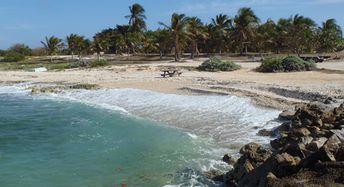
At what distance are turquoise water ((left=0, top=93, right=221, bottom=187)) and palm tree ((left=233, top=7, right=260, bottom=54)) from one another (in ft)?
149

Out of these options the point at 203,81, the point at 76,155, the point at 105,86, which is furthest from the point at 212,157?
the point at 105,86

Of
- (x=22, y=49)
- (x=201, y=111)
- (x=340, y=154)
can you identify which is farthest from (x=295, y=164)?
(x=22, y=49)

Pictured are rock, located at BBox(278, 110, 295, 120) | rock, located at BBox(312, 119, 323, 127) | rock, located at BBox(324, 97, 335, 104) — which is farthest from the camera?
rock, located at BBox(324, 97, 335, 104)

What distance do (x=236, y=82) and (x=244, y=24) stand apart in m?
36.6

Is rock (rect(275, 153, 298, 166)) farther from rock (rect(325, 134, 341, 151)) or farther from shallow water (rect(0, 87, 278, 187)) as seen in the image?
shallow water (rect(0, 87, 278, 187))

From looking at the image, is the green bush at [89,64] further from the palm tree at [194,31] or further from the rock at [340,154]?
the rock at [340,154]

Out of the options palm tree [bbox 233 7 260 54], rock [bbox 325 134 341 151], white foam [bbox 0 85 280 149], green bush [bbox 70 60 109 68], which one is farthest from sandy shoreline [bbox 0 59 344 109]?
palm tree [bbox 233 7 260 54]

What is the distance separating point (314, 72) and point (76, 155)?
25440 mm

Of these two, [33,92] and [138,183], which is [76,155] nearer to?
[138,183]

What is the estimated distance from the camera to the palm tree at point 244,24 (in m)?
67.8

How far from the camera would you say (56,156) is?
16797mm

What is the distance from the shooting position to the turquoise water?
1377 centimetres

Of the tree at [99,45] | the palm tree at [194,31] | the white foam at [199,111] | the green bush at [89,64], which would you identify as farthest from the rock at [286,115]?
the tree at [99,45]

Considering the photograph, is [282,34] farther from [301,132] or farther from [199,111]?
[301,132]
